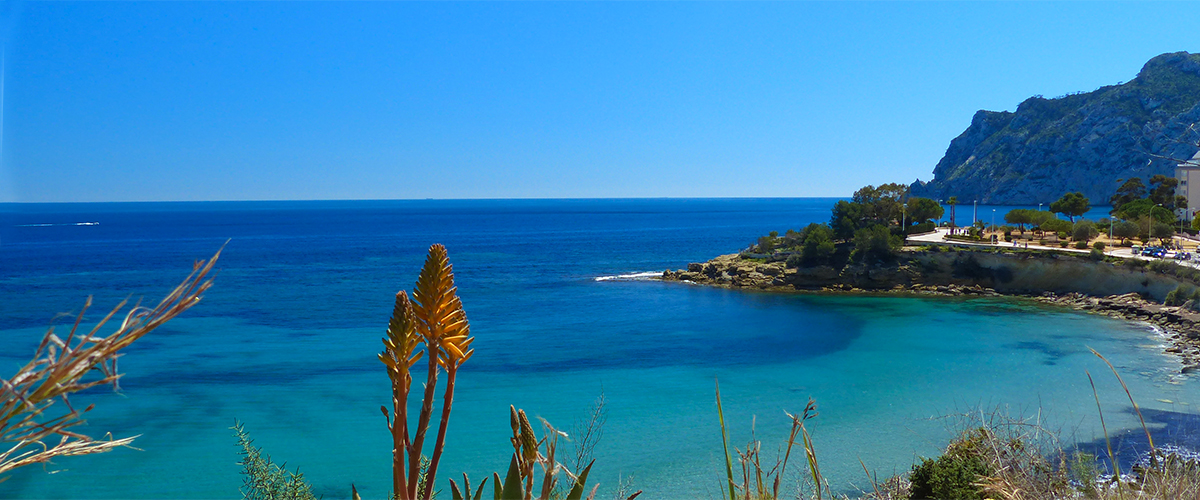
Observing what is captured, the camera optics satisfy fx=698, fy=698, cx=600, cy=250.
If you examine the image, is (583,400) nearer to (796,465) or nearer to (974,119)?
(796,465)

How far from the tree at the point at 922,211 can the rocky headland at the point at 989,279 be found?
1232 centimetres

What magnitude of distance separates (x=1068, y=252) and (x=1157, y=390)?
23.1 meters

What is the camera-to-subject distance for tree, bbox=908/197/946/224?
2222 inches

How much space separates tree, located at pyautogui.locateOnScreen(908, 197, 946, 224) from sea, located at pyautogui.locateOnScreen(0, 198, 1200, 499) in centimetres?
1711

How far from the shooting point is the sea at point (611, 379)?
627 inches

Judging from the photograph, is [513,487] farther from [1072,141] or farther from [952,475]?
[1072,141]

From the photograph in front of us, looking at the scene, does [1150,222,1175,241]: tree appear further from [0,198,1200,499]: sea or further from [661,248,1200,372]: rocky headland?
[0,198,1200,499]: sea

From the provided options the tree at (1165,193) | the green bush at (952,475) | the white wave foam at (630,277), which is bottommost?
the white wave foam at (630,277)

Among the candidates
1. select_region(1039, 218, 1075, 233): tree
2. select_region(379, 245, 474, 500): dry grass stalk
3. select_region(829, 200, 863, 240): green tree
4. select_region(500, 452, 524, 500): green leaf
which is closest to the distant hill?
select_region(1039, 218, 1075, 233): tree

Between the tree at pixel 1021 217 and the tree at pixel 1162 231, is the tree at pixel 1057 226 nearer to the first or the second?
the tree at pixel 1021 217

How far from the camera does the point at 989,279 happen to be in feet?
140

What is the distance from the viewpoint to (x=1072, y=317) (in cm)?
3406

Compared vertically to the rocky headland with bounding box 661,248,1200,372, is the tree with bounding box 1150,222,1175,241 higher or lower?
higher

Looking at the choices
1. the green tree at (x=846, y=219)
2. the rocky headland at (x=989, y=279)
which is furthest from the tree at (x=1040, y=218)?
the green tree at (x=846, y=219)
